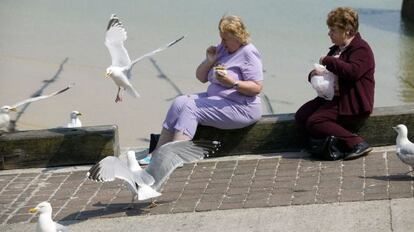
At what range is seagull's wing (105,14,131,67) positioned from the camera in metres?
8.10

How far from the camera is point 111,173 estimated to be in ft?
20.8

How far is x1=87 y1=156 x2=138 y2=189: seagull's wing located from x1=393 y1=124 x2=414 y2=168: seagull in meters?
1.81

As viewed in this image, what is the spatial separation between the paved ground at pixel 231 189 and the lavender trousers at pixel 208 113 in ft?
0.99

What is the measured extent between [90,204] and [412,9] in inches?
411

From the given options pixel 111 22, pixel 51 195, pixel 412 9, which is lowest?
pixel 412 9

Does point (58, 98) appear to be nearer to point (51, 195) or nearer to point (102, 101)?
point (102, 101)

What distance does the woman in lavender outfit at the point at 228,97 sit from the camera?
7469 millimetres

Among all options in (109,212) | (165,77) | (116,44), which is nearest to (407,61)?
(165,77)

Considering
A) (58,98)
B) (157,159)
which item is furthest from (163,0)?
(157,159)

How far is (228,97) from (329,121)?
2.65ft

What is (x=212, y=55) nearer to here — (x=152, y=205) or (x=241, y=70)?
(x=241, y=70)

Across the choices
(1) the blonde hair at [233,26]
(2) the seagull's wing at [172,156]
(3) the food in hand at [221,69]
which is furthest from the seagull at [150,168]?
(1) the blonde hair at [233,26]

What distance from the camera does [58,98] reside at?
36.1 feet

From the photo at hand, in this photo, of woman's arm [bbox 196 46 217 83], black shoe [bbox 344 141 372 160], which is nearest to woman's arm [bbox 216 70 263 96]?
woman's arm [bbox 196 46 217 83]
